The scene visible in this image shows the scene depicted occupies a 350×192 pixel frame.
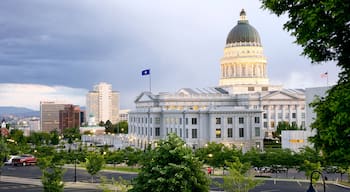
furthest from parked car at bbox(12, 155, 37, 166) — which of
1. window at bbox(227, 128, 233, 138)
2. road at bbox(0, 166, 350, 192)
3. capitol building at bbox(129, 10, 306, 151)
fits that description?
window at bbox(227, 128, 233, 138)

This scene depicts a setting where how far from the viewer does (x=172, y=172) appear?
25.0 metres

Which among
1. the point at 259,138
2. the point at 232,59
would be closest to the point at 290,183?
the point at 259,138

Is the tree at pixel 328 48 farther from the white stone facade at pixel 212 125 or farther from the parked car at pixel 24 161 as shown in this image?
the white stone facade at pixel 212 125

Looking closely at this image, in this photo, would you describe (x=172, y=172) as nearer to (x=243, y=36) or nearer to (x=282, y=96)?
(x=282, y=96)

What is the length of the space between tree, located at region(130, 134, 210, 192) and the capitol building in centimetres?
8289

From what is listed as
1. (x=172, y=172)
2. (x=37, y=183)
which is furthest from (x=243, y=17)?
(x=172, y=172)

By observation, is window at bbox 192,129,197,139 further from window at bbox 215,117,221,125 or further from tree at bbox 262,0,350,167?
tree at bbox 262,0,350,167

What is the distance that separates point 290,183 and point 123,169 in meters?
28.5

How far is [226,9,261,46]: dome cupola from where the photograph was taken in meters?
162

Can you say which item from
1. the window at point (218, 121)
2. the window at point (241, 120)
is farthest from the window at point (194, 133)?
the window at point (241, 120)

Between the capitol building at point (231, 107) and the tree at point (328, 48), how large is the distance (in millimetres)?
90993

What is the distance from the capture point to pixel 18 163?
89.1m

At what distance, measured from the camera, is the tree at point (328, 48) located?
15492mm

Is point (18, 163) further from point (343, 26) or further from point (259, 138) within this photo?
point (343, 26)
